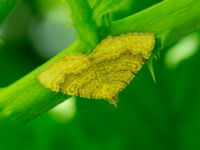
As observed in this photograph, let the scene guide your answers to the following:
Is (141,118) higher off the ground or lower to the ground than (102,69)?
lower

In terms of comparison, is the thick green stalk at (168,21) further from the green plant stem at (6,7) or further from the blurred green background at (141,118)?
the blurred green background at (141,118)

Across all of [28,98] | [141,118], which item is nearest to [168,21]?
[28,98]

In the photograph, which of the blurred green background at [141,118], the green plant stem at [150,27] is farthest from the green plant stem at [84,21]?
the blurred green background at [141,118]

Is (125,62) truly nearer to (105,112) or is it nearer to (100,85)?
(100,85)

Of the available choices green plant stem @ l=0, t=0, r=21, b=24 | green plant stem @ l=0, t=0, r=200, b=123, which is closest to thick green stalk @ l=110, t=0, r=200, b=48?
green plant stem @ l=0, t=0, r=200, b=123

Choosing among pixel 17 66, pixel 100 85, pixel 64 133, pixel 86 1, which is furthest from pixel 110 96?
pixel 17 66

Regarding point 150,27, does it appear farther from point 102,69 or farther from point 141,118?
point 141,118

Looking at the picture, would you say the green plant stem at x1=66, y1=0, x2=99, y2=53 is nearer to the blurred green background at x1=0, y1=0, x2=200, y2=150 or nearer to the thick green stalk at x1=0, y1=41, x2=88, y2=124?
the thick green stalk at x1=0, y1=41, x2=88, y2=124

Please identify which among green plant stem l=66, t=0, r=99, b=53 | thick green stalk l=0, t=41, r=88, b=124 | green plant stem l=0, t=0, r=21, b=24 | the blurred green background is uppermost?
green plant stem l=0, t=0, r=21, b=24
